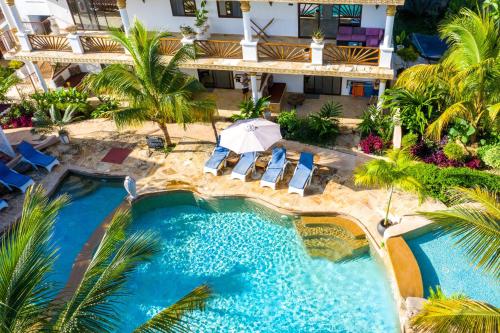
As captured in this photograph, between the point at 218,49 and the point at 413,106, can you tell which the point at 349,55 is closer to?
the point at 413,106

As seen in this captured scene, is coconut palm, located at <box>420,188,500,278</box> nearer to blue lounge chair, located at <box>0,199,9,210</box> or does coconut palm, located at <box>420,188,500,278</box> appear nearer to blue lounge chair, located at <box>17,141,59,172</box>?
blue lounge chair, located at <box>0,199,9,210</box>

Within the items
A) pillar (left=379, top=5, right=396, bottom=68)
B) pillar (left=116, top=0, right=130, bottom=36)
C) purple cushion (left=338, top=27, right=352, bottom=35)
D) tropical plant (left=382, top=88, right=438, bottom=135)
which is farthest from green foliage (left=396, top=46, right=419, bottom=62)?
pillar (left=116, top=0, right=130, bottom=36)

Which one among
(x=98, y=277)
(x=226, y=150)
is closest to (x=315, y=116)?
(x=226, y=150)

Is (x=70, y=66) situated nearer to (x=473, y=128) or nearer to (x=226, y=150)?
(x=226, y=150)

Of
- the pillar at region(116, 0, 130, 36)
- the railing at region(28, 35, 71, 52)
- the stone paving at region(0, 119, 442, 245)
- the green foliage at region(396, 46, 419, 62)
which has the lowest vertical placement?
the stone paving at region(0, 119, 442, 245)

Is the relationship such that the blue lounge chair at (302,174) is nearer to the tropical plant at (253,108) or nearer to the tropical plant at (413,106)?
the tropical plant at (253,108)
